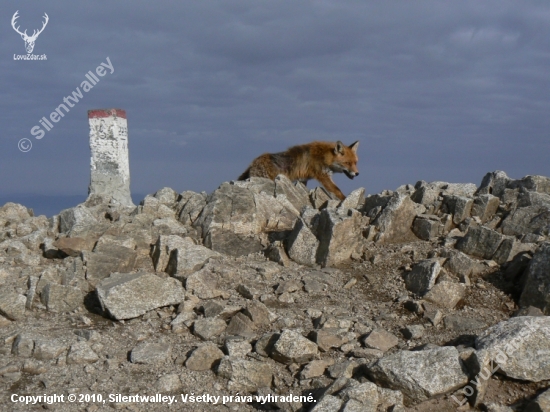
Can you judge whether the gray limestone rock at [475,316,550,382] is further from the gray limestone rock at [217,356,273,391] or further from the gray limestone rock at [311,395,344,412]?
the gray limestone rock at [217,356,273,391]

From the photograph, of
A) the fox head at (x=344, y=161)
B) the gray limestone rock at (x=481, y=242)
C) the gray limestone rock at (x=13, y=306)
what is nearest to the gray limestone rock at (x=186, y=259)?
the gray limestone rock at (x=13, y=306)

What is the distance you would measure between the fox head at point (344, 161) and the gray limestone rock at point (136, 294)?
7.11 m

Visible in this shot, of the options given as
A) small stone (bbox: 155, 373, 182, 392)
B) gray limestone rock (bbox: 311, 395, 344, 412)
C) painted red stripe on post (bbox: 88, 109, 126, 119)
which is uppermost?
painted red stripe on post (bbox: 88, 109, 126, 119)

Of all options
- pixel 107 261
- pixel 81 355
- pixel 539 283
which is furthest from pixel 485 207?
pixel 81 355

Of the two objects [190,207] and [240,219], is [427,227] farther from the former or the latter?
[190,207]

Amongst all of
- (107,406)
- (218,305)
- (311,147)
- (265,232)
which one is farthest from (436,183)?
(107,406)

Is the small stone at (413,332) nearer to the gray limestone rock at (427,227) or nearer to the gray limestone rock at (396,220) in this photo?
the gray limestone rock at (396,220)

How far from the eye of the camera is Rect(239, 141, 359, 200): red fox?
44.4ft

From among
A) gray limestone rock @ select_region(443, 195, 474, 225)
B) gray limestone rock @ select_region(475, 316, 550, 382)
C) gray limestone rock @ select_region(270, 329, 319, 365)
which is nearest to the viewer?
gray limestone rock @ select_region(475, 316, 550, 382)

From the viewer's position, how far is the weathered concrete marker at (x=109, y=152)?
12.7 m

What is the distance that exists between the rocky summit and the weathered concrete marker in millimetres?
1864

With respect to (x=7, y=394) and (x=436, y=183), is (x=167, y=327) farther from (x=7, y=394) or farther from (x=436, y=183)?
(x=436, y=183)

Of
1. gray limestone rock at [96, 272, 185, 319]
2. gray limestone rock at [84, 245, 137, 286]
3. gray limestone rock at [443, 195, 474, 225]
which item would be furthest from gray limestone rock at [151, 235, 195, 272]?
gray limestone rock at [443, 195, 474, 225]

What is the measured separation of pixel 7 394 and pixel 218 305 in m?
2.67
